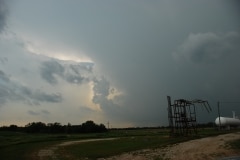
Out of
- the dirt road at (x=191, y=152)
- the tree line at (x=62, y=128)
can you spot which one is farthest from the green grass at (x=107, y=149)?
the tree line at (x=62, y=128)

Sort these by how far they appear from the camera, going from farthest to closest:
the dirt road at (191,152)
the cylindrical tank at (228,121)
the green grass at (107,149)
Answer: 1. the cylindrical tank at (228,121)
2. the green grass at (107,149)
3. the dirt road at (191,152)

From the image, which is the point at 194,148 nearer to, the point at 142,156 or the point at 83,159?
the point at 142,156

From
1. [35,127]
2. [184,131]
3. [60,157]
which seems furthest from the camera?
[35,127]

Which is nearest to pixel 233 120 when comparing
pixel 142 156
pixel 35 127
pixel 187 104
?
pixel 187 104

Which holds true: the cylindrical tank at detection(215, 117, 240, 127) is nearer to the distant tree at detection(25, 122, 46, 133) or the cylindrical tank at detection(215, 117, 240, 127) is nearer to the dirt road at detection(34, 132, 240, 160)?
the dirt road at detection(34, 132, 240, 160)

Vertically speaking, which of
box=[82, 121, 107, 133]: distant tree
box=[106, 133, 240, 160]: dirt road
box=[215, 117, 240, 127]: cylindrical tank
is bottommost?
box=[106, 133, 240, 160]: dirt road

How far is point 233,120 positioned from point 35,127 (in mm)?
72338

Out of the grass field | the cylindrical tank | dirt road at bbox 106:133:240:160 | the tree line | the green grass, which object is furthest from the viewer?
the tree line

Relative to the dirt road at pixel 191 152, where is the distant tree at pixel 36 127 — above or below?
above

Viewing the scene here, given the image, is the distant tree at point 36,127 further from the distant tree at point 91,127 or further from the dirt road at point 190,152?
the dirt road at point 190,152

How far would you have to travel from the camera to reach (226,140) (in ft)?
113

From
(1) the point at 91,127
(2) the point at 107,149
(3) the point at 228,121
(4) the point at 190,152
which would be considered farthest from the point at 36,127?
(4) the point at 190,152

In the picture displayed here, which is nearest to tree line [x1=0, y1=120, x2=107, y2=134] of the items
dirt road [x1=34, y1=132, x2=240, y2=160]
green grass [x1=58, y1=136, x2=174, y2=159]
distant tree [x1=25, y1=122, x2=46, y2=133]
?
distant tree [x1=25, y1=122, x2=46, y2=133]

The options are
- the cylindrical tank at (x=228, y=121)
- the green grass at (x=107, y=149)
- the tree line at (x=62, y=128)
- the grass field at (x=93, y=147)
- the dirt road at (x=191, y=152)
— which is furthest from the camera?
the tree line at (x=62, y=128)
